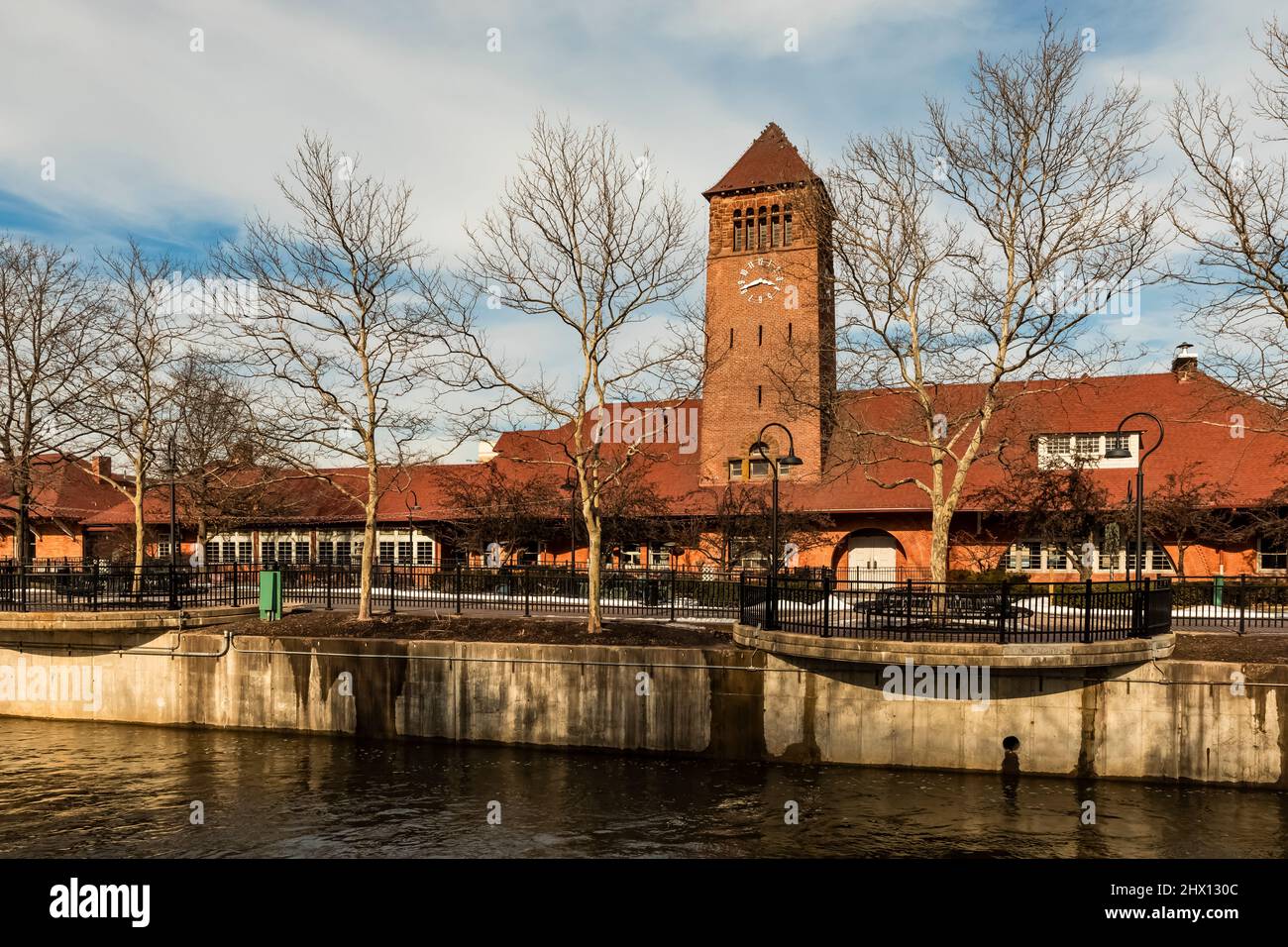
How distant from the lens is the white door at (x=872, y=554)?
1391 inches

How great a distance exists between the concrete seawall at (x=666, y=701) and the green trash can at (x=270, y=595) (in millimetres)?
1772

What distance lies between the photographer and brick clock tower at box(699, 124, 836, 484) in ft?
123

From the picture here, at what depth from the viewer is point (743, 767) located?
17.5 m

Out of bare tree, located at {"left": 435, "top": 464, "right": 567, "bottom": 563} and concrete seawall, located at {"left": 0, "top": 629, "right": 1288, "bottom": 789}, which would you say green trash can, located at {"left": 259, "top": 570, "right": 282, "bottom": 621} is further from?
bare tree, located at {"left": 435, "top": 464, "right": 567, "bottom": 563}

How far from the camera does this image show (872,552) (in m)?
35.7

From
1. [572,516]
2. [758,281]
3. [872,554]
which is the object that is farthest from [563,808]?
[758,281]

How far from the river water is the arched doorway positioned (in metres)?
19.0

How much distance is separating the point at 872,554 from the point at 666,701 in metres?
19.3

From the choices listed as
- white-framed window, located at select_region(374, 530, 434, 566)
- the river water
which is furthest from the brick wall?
the river water

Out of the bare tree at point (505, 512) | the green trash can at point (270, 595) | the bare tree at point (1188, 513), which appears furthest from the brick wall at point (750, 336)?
the green trash can at point (270, 595)

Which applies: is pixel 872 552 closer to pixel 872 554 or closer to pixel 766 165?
pixel 872 554

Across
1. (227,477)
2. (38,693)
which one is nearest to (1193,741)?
(38,693)
